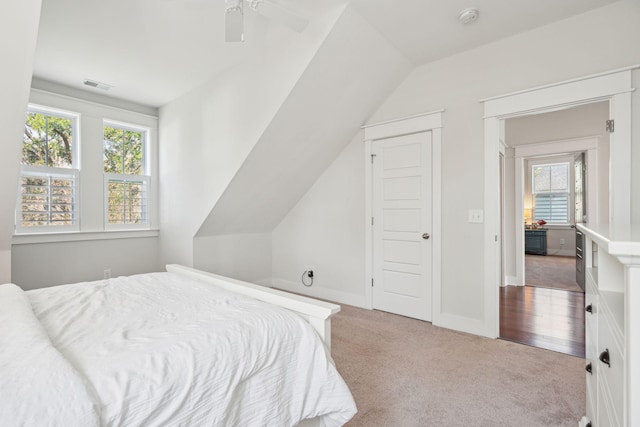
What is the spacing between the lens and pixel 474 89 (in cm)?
287

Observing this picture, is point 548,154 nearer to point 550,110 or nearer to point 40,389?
point 550,110

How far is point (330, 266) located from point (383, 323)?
1040 mm

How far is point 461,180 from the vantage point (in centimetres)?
294

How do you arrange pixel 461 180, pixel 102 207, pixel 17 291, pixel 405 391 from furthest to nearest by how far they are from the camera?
pixel 102 207 → pixel 461 180 → pixel 405 391 → pixel 17 291

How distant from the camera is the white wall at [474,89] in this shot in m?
2.36

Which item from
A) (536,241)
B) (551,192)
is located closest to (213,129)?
(536,241)

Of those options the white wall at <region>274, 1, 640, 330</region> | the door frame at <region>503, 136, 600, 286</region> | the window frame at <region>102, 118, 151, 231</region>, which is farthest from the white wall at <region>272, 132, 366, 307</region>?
the door frame at <region>503, 136, 600, 286</region>

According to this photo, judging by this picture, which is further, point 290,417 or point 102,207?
point 102,207

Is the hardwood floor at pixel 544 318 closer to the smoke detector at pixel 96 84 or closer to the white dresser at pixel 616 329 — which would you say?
the white dresser at pixel 616 329

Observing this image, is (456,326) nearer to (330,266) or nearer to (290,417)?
(330,266)

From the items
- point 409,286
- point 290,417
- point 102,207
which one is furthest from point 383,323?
point 102,207

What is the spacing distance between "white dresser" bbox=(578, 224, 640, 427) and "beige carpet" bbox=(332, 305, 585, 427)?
43 centimetres

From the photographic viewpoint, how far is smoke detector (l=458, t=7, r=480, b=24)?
234 centimetres

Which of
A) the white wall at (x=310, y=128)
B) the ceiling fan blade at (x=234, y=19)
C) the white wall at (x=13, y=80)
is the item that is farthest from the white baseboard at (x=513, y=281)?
the white wall at (x=13, y=80)
